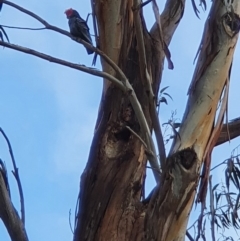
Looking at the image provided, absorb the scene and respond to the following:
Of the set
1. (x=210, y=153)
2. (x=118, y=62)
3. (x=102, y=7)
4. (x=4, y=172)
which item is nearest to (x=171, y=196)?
(x=210, y=153)

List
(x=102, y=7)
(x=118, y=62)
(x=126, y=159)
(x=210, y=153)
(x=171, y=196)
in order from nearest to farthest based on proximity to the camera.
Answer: (x=171, y=196) < (x=210, y=153) < (x=126, y=159) < (x=118, y=62) < (x=102, y=7)

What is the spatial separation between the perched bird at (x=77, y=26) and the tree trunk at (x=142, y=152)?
3.14ft

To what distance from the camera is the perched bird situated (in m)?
2.53

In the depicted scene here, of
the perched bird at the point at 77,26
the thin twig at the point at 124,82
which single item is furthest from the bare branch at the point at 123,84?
the perched bird at the point at 77,26

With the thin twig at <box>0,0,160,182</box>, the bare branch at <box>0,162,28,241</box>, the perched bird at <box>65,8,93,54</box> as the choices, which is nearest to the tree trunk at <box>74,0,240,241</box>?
the thin twig at <box>0,0,160,182</box>

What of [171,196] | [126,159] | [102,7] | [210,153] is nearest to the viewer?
[171,196]

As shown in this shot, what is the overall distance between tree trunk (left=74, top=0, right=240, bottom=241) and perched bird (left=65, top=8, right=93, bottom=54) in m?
0.96

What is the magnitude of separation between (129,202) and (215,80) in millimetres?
356

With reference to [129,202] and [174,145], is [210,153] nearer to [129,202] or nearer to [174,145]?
[174,145]

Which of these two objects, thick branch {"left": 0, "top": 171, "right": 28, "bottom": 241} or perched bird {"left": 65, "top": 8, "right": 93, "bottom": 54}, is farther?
perched bird {"left": 65, "top": 8, "right": 93, "bottom": 54}

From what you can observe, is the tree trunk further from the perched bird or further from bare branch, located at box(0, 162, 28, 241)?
the perched bird

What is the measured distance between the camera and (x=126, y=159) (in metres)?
1.37

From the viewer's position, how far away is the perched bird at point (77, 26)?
8.29ft

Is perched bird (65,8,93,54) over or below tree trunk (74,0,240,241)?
over
